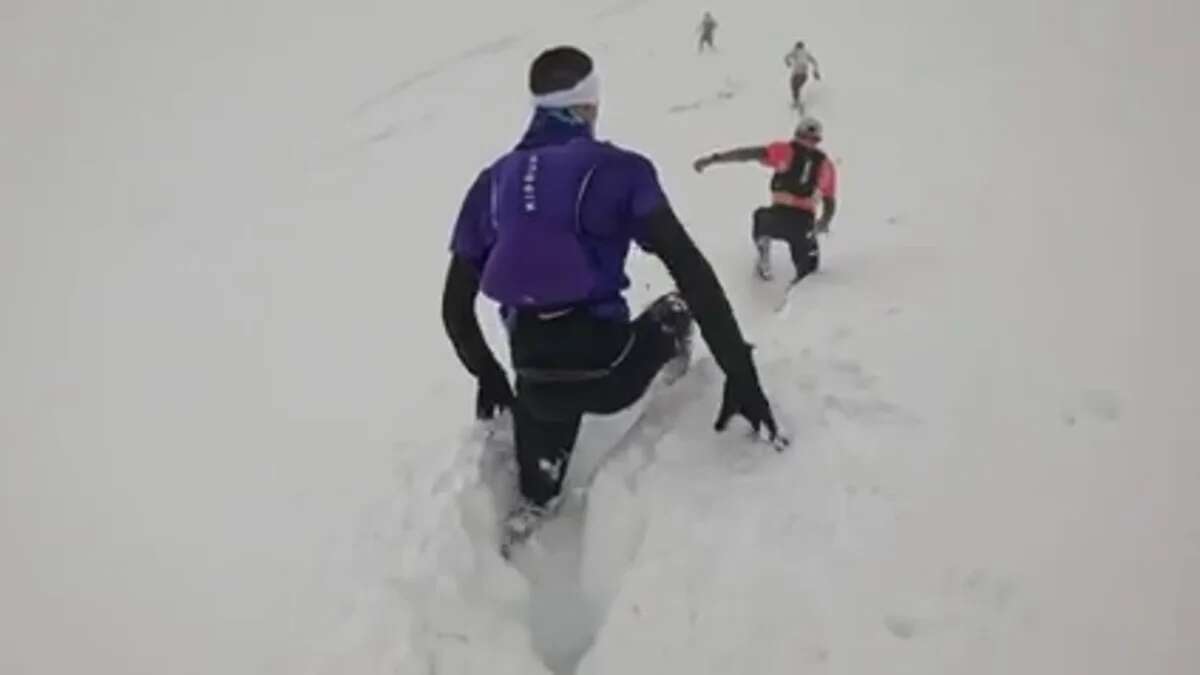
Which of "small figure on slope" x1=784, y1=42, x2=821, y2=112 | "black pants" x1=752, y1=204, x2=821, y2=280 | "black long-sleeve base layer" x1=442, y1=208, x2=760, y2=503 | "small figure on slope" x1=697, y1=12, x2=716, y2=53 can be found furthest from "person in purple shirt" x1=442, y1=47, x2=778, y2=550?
"small figure on slope" x1=697, y1=12, x2=716, y2=53

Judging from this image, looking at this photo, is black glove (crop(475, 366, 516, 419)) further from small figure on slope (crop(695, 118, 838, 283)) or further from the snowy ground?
small figure on slope (crop(695, 118, 838, 283))

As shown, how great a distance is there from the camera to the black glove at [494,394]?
186 inches

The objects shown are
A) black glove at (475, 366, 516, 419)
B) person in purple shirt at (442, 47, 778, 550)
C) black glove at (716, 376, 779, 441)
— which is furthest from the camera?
black glove at (475, 366, 516, 419)

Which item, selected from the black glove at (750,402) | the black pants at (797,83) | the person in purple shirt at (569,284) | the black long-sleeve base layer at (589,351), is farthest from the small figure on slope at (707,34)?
the black glove at (750,402)

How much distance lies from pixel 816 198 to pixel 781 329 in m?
2.73

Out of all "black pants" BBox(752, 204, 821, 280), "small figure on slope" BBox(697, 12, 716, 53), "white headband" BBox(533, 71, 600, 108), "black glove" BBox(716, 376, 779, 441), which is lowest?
"small figure on slope" BBox(697, 12, 716, 53)

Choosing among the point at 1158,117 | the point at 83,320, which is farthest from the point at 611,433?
the point at 83,320

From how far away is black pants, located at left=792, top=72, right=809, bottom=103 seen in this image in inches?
645

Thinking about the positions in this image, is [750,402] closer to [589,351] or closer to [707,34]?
[589,351]

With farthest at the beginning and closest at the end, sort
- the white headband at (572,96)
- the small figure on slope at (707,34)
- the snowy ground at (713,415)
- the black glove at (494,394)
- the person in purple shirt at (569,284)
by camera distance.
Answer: the small figure on slope at (707,34) < the black glove at (494,394) < the white headband at (572,96) < the person in purple shirt at (569,284) < the snowy ground at (713,415)

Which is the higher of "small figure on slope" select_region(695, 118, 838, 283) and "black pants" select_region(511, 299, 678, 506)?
"black pants" select_region(511, 299, 678, 506)

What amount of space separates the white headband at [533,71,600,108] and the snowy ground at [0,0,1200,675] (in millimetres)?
1195

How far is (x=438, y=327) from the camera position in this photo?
11250 mm

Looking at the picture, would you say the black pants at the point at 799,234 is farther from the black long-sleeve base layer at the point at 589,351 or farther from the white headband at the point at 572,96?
the white headband at the point at 572,96
